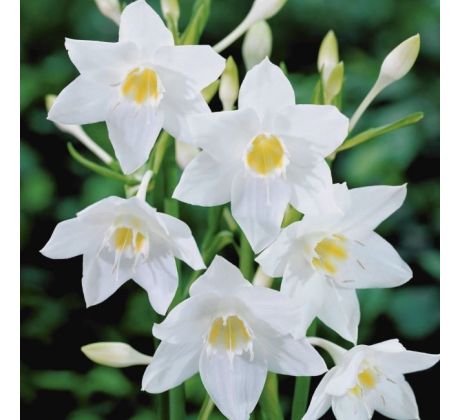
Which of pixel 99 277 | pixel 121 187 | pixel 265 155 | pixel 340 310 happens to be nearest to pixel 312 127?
pixel 265 155

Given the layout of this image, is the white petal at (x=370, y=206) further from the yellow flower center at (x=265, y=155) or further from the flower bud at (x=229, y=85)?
the flower bud at (x=229, y=85)

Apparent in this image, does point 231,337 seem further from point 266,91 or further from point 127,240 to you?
point 266,91

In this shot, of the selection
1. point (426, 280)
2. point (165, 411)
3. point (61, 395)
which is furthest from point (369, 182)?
point (61, 395)

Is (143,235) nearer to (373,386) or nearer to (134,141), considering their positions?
(134,141)

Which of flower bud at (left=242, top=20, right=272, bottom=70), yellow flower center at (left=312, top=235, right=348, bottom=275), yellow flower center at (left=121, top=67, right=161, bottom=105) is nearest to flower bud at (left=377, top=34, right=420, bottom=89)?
flower bud at (left=242, top=20, right=272, bottom=70)

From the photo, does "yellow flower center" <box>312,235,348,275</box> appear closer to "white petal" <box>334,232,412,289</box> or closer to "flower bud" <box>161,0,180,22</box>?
"white petal" <box>334,232,412,289</box>

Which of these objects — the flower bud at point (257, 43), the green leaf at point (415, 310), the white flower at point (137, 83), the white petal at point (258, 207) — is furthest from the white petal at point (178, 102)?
the green leaf at point (415, 310)
